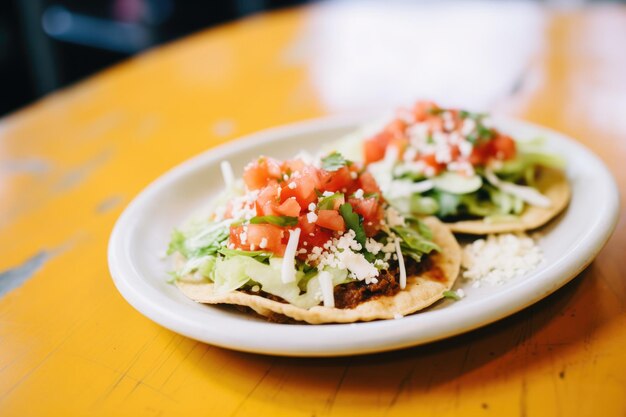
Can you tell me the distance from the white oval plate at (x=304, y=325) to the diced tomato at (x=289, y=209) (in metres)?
0.29

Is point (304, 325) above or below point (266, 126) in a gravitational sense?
above

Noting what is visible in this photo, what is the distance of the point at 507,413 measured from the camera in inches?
49.7

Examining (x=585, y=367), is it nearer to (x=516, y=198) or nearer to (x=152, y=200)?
(x=516, y=198)

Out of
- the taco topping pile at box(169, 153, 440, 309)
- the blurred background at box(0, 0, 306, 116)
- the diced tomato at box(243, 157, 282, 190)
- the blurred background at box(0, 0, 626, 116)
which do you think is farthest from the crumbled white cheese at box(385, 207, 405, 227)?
the blurred background at box(0, 0, 306, 116)

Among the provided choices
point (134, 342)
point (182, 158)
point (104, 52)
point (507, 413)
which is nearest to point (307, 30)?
point (182, 158)

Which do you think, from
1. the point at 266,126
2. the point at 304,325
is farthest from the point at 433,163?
the point at 266,126

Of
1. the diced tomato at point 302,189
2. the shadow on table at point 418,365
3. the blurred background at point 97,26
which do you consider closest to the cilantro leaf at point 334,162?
the diced tomato at point 302,189

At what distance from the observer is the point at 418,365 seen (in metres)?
1.42

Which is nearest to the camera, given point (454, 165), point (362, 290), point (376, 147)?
point (362, 290)

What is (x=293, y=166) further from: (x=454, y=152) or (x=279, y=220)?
(x=454, y=152)

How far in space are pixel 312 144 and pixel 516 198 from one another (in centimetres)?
89

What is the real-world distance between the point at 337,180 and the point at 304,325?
0.47m

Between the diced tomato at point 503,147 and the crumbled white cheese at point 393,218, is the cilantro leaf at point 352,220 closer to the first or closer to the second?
the crumbled white cheese at point 393,218

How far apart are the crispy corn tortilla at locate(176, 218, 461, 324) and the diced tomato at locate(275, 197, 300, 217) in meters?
0.24
